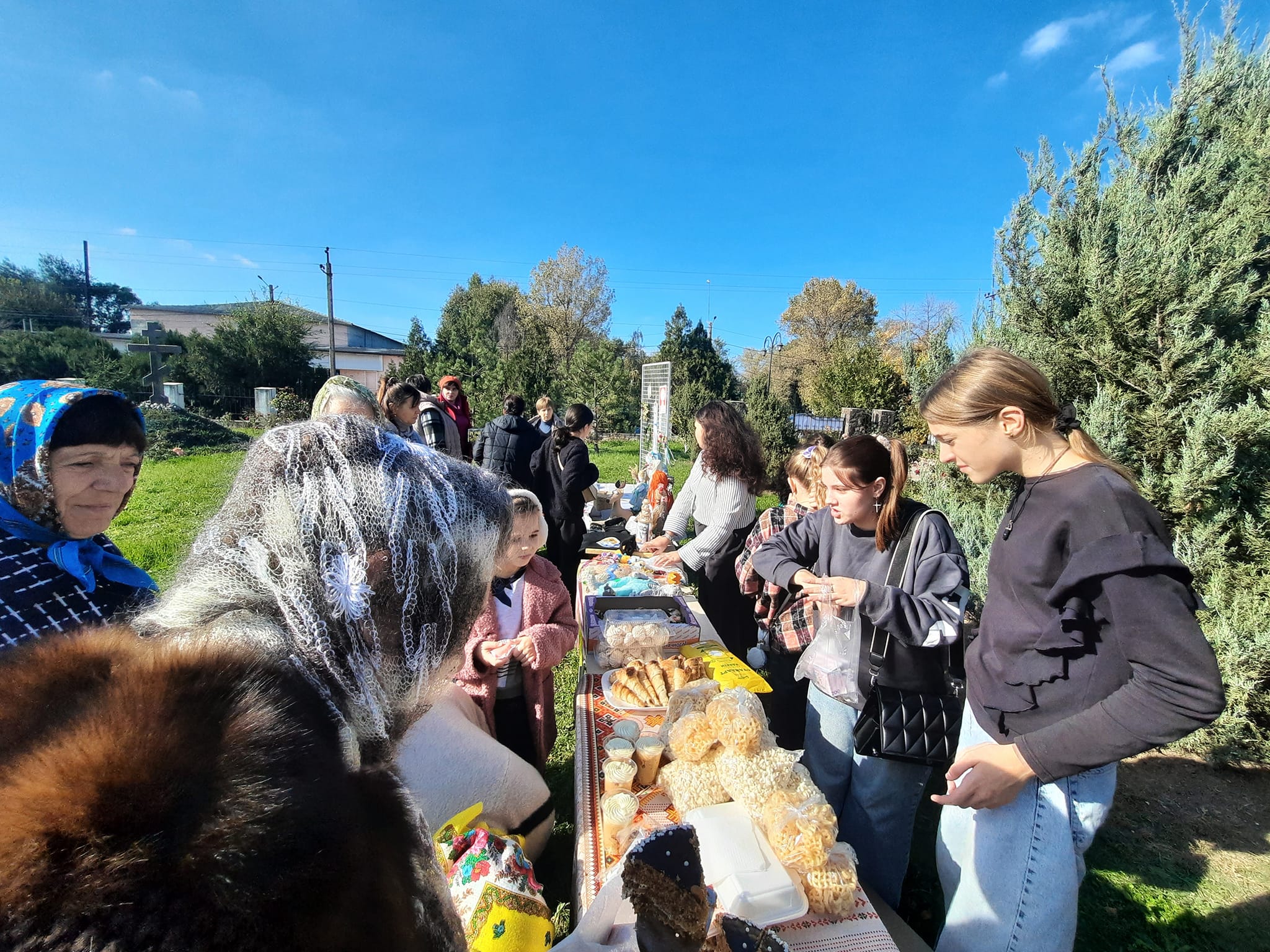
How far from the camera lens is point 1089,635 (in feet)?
4.30

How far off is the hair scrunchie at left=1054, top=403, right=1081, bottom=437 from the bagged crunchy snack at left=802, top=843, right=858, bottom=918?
1.27 metres

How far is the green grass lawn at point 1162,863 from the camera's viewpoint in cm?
223

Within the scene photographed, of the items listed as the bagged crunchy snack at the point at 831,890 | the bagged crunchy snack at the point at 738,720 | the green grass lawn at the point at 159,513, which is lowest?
the green grass lawn at the point at 159,513

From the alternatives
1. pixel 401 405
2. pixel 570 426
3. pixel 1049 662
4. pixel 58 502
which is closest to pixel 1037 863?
pixel 1049 662

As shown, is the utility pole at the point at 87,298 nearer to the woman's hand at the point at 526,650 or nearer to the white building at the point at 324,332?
the white building at the point at 324,332

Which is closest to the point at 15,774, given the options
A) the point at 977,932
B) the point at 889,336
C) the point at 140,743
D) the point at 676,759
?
the point at 140,743

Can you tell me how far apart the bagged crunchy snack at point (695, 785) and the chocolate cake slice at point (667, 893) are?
0.67m

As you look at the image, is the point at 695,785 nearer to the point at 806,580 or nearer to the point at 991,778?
the point at 991,778

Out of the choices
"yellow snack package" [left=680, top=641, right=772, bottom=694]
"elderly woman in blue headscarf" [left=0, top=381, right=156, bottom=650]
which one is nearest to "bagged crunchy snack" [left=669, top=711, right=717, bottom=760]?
"yellow snack package" [left=680, top=641, right=772, bottom=694]

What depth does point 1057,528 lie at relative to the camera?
1.35 metres

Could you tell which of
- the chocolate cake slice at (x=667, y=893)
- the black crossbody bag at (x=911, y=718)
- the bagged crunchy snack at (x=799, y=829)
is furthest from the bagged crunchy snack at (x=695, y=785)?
the chocolate cake slice at (x=667, y=893)

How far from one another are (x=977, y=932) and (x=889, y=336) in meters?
41.1

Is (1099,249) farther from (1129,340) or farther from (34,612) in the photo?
(34,612)

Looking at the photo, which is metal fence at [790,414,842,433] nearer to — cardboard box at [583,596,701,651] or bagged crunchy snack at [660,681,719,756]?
cardboard box at [583,596,701,651]
